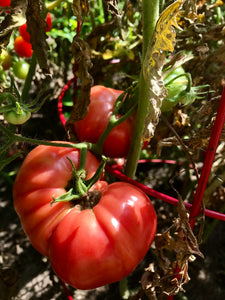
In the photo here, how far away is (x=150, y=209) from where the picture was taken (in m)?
0.75

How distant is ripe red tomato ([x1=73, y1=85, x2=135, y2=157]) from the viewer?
2.84 ft

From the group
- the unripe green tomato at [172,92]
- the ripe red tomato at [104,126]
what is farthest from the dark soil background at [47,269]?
the unripe green tomato at [172,92]

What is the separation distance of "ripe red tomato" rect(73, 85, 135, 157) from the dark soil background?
276 millimetres

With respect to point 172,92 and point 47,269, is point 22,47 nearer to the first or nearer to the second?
point 172,92

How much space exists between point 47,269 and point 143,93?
77 centimetres

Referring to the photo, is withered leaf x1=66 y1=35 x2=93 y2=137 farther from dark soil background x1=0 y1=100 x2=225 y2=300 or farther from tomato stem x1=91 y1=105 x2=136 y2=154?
dark soil background x1=0 y1=100 x2=225 y2=300

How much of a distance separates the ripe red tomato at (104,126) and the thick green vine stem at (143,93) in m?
0.03

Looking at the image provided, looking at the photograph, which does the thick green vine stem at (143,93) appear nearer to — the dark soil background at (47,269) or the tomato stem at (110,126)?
the tomato stem at (110,126)

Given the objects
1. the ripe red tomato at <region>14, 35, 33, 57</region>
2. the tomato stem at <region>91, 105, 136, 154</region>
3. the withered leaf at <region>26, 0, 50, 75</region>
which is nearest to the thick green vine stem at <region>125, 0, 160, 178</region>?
the tomato stem at <region>91, 105, 136, 154</region>

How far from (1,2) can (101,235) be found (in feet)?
1.68

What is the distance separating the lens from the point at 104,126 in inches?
34.4

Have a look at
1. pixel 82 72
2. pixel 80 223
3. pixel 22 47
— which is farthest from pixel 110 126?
pixel 22 47

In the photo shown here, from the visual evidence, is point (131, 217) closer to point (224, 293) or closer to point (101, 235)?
point (101, 235)

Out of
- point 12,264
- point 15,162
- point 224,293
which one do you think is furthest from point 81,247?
point 15,162
